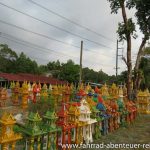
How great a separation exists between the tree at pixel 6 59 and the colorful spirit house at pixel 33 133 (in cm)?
6113

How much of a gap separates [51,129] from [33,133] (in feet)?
2.15

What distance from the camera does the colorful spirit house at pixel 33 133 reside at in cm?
623

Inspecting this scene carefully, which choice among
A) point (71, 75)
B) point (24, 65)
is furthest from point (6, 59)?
point (71, 75)

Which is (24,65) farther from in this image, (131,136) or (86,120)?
(86,120)

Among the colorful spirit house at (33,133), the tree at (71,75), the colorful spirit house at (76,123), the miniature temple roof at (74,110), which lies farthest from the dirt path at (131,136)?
the tree at (71,75)

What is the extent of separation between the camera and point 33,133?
6188 mm

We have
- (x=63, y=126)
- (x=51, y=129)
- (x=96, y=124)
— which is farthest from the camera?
(x=96, y=124)

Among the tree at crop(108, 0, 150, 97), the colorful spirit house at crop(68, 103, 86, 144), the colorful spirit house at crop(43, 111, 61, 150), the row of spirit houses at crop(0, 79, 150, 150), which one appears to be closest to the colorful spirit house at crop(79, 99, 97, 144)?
the row of spirit houses at crop(0, 79, 150, 150)

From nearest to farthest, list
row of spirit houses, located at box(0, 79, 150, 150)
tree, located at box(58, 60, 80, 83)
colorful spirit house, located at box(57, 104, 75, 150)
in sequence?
row of spirit houses, located at box(0, 79, 150, 150)
colorful spirit house, located at box(57, 104, 75, 150)
tree, located at box(58, 60, 80, 83)

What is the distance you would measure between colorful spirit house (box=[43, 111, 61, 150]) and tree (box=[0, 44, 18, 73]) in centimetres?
6080

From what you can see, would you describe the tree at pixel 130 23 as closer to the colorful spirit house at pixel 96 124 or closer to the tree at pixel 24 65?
A: the colorful spirit house at pixel 96 124

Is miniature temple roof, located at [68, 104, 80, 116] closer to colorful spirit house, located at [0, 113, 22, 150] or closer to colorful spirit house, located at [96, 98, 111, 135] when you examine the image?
colorful spirit house, located at [96, 98, 111, 135]

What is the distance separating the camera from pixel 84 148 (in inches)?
303

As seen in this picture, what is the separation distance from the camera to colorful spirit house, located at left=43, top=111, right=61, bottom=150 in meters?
6.70
